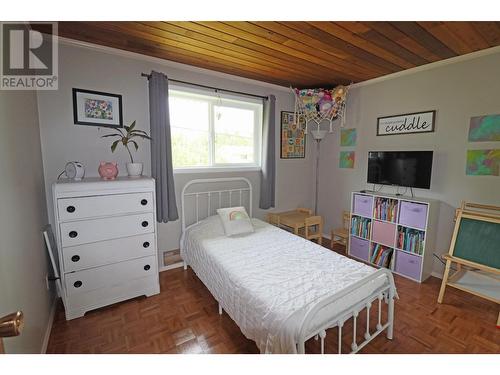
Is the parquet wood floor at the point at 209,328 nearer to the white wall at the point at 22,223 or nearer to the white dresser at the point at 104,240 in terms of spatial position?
the white dresser at the point at 104,240

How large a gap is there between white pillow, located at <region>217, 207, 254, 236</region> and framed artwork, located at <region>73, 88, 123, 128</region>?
58.9 inches

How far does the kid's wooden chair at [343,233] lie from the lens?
3.41 m

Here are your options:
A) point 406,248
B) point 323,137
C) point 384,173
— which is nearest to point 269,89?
point 323,137

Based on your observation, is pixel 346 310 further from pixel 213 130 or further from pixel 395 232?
pixel 213 130

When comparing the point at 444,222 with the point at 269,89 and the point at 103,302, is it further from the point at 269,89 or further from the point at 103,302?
the point at 103,302

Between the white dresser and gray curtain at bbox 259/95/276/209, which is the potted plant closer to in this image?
the white dresser

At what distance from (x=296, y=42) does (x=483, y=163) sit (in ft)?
7.35

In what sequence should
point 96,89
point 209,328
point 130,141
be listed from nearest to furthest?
point 209,328 → point 96,89 → point 130,141

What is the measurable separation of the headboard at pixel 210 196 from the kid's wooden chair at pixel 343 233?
1329 mm

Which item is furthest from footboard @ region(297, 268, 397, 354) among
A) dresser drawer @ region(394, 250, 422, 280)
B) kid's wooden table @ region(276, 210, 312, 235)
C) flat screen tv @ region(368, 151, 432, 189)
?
flat screen tv @ region(368, 151, 432, 189)

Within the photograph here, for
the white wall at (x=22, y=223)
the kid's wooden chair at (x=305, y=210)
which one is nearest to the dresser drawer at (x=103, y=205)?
the white wall at (x=22, y=223)

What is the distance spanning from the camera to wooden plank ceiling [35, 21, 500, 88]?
6.03ft

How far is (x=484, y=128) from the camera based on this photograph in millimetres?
2336

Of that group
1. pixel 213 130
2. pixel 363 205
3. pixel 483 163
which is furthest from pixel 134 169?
pixel 483 163
